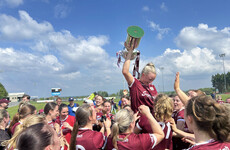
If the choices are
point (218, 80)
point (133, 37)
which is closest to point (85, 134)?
point (133, 37)

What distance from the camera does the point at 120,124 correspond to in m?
Result: 2.41

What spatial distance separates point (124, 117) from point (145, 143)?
0.45 m

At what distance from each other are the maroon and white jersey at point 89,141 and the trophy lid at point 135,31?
5.89ft

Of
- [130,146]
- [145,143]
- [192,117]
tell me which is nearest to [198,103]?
[192,117]

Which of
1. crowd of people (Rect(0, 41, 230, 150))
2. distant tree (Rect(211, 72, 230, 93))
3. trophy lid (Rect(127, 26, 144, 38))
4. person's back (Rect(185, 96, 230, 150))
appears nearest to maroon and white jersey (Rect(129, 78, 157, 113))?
crowd of people (Rect(0, 41, 230, 150))

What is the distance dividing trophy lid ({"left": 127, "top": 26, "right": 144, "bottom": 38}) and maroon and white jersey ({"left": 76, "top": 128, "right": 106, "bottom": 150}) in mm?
1796

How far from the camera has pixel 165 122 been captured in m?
2.67

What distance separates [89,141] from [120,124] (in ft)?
2.15

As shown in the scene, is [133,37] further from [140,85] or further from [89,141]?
[89,141]

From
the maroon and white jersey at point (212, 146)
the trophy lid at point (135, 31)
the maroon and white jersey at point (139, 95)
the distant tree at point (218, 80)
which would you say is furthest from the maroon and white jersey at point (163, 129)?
the distant tree at point (218, 80)

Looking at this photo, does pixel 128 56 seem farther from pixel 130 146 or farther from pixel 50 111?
pixel 50 111

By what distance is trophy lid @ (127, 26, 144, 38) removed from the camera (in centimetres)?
292

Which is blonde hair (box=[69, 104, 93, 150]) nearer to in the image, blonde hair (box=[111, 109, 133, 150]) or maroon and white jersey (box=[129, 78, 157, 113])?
blonde hair (box=[111, 109, 133, 150])

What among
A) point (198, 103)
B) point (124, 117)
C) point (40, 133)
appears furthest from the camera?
point (124, 117)
